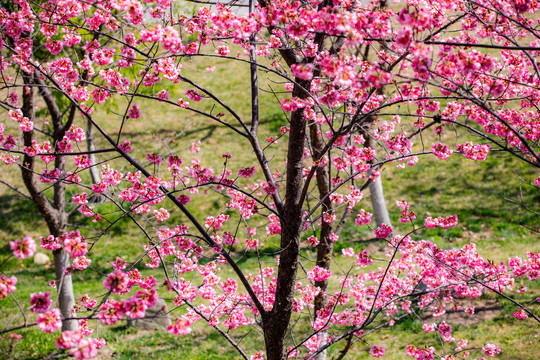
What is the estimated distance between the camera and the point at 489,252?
8.73 meters

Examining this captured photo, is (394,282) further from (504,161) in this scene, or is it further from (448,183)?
(504,161)

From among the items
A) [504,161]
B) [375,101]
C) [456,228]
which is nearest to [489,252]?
[456,228]

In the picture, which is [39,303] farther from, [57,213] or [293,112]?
[57,213]

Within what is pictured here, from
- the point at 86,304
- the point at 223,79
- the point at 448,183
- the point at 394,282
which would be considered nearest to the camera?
the point at 86,304

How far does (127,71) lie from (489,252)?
7.40m

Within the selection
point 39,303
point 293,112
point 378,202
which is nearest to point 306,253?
point 378,202

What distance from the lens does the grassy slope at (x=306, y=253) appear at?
6.65 meters

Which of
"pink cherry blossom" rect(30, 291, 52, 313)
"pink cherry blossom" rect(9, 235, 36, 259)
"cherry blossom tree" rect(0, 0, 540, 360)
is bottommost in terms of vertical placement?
"pink cherry blossom" rect(30, 291, 52, 313)

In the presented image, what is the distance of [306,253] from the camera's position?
392 inches

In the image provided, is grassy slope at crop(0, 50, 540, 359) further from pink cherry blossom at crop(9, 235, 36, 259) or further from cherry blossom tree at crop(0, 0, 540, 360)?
pink cherry blossom at crop(9, 235, 36, 259)

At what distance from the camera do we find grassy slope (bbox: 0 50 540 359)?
21.8 feet

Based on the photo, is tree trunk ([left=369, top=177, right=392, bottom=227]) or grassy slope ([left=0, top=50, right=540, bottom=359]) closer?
grassy slope ([left=0, top=50, right=540, bottom=359])

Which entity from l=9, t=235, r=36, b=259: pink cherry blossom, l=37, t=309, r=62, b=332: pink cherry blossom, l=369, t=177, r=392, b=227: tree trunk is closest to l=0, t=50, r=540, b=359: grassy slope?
l=369, t=177, r=392, b=227: tree trunk

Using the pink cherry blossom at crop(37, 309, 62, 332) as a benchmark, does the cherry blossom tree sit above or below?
above
